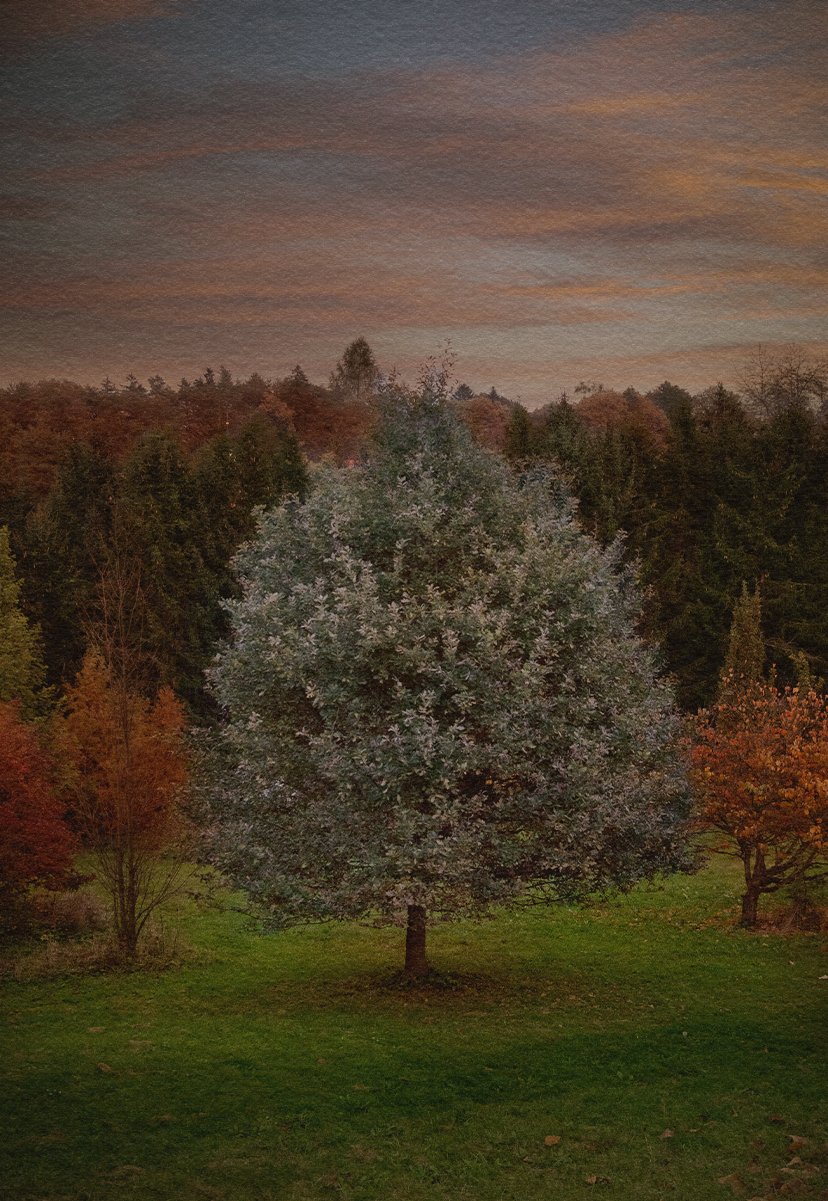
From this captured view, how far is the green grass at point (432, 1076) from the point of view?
11023 mm

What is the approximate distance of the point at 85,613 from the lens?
37125mm

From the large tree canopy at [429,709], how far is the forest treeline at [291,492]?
17.0 m

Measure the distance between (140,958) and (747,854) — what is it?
12974 millimetres

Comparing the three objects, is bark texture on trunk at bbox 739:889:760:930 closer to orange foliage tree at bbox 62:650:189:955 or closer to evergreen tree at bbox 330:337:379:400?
orange foliage tree at bbox 62:650:189:955

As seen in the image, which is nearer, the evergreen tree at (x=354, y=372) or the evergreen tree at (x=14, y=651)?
the evergreen tree at (x=14, y=651)

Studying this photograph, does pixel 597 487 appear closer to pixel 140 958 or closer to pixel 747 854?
pixel 747 854

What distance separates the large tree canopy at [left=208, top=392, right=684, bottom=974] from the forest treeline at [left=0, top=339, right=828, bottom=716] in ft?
55.8

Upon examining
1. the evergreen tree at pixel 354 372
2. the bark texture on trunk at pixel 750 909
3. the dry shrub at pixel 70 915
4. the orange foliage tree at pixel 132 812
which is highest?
the evergreen tree at pixel 354 372

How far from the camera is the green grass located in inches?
434

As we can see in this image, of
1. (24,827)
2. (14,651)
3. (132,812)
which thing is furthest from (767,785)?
(14,651)

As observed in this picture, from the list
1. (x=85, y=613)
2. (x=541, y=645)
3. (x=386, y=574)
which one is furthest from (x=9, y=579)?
(x=541, y=645)

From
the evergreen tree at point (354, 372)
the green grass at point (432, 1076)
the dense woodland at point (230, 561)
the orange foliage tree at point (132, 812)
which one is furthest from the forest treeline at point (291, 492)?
the green grass at point (432, 1076)

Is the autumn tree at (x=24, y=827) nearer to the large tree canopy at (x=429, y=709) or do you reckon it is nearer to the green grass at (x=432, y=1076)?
the green grass at (x=432, y=1076)

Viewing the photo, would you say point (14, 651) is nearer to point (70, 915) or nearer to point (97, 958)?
point (70, 915)
